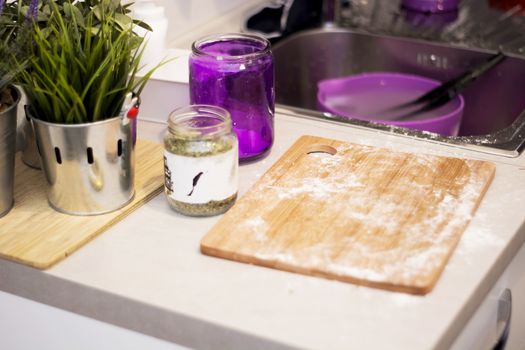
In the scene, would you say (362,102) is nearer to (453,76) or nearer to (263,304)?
(453,76)

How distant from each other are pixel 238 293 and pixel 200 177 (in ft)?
0.58

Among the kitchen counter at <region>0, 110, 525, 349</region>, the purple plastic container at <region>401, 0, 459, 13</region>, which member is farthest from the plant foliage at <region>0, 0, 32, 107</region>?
the purple plastic container at <region>401, 0, 459, 13</region>

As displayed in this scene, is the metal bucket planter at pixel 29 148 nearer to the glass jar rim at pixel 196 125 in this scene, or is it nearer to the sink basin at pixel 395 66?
the glass jar rim at pixel 196 125

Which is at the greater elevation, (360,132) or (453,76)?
(360,132)

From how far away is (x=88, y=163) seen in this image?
0.98m

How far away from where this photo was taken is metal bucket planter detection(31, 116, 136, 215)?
96cm

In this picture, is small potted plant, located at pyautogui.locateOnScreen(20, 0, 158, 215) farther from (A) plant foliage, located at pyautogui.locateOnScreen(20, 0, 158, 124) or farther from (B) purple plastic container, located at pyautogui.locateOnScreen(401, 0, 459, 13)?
(B) purple plastic container, located at pyautogui.locateOnScreen(401, 0, 459, 13)

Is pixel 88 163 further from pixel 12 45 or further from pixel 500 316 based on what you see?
pixel 500 316

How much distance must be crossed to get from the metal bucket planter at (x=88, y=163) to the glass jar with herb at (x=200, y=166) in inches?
2.2

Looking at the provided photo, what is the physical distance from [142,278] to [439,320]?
1.09ft

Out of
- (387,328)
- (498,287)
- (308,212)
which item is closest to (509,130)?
(498,287)

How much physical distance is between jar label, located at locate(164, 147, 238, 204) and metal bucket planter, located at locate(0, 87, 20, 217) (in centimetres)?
19

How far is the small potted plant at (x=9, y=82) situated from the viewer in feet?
3.12

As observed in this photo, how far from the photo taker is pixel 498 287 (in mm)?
1023
